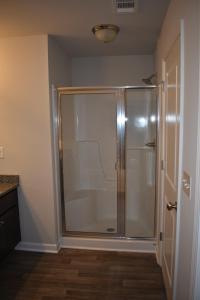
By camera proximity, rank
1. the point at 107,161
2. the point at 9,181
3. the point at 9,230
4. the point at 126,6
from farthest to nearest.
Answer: the point at 107,161 < the point at 9,181 < the point at 9,230 < the point at 126,6

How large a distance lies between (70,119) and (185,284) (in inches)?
95.3

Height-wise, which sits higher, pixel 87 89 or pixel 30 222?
pixel 87 89

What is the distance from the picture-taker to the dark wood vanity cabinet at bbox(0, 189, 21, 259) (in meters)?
2.37

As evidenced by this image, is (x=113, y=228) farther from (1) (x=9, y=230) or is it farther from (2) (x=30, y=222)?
(1) (x=9, y=230)

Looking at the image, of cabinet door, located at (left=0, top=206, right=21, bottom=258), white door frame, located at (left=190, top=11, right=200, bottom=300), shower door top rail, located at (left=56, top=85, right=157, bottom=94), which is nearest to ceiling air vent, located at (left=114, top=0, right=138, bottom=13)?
shower door top rail, located at (left=56, top=85, right=157, bottom=94)

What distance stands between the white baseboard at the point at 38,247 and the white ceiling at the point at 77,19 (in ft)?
7.90

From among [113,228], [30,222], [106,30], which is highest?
[106,30]

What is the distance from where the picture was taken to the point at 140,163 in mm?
3225

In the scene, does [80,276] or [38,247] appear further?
[38,247]

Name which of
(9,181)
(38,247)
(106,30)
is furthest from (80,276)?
(106,30)

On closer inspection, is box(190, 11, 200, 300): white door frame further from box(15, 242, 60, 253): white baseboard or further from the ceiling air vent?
box(15, 242, 60, 253): white baseboard

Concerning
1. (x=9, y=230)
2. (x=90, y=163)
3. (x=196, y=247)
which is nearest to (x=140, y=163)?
(x=90, y=163)

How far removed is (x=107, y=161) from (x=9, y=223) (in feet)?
5.15

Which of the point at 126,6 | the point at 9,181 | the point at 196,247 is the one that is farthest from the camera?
the point at 9,181
